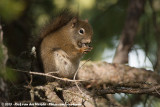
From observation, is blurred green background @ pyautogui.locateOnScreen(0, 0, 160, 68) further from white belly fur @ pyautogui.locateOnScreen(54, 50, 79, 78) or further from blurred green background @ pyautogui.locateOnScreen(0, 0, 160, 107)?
white belly fur @ pyautogui.locateOnScreen(54, 50, 79, 78)

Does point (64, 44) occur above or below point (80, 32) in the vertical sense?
below

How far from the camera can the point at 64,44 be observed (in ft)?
7.15

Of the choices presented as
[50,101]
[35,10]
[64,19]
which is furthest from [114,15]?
[50,101]

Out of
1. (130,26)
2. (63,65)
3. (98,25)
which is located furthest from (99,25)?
(63,65)

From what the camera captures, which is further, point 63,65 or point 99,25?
point 99,25

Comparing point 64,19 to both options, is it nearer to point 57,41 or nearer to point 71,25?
point 71,25

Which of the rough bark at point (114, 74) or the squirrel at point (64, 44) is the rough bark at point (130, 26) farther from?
the squirrel at point (64, 44)

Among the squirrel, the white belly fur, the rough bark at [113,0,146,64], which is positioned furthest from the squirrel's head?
the rough bark at [113,0,146,64]

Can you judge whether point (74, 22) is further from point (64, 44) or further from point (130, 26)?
point (130, 26)

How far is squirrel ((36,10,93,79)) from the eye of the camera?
198 centimetres

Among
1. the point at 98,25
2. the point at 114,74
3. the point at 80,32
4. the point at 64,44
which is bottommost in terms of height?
the point at 114,74

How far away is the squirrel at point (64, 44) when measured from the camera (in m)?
1.98

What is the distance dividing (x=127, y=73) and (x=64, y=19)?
2.82 feet

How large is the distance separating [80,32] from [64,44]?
0.81 feet
